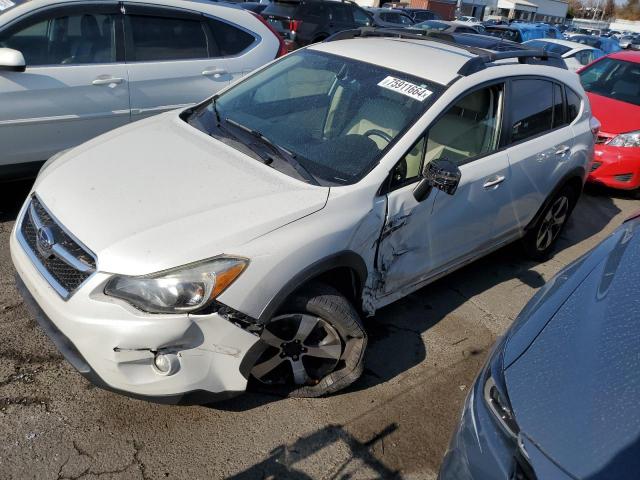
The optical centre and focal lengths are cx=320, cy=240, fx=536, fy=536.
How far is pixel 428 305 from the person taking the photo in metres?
3.79

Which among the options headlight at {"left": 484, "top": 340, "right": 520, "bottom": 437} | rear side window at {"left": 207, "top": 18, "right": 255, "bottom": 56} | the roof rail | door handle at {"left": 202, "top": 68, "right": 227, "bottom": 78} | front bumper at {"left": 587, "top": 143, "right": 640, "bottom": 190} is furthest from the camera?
front bumper at {"left": 587, "top": 143, "right": 640, "bottom": 190}

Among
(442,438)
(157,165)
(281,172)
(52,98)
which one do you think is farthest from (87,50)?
(442,438)

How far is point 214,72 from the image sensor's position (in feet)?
→ 16.2

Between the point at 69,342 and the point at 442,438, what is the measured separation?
1837 millimetres

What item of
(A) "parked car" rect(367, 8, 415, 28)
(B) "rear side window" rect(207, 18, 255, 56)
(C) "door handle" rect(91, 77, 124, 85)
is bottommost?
(A) "parked car" rect(367, 8, 415, 28)

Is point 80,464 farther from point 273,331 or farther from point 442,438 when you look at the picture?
point 442,438

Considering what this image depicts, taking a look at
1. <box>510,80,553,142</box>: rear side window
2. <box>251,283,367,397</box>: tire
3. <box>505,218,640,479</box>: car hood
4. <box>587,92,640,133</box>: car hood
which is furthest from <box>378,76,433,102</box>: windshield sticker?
<box>587,92,640,133</box>: car hood

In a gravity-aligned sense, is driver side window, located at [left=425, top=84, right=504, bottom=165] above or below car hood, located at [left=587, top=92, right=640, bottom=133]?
above

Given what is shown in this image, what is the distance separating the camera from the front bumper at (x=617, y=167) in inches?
242

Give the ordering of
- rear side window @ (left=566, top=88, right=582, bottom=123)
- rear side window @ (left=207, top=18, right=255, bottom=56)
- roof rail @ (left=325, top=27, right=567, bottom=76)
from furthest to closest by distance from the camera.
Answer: rear side window @ (left=207, top=18, right=255, bottom=56) → rear side window @ (left=566, top=88, right=582, bottom=123) → roof rail @ (left=325, top=27, right=567, bottom=76)

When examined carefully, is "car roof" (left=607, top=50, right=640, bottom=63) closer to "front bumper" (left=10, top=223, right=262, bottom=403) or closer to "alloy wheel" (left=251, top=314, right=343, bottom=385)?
"alloy wheel" (left=251, top=314, right=343, bottom=385)

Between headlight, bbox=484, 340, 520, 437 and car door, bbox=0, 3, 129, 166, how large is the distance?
365cm

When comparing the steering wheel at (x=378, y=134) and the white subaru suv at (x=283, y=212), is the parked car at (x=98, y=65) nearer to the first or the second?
the white subaru suv at (x=283, y=212)

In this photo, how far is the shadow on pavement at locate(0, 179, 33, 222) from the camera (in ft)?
13.9
